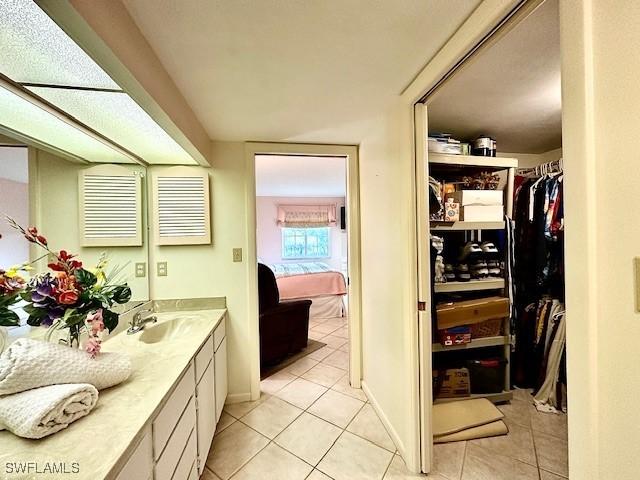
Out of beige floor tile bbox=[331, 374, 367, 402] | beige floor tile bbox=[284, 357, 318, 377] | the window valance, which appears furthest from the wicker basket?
the window valance

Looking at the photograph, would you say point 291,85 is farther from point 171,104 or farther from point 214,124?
point 214,124

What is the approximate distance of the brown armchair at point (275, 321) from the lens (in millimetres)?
2641

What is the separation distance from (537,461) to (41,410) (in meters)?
2.38

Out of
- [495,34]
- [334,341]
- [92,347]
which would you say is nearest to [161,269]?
[92,347]

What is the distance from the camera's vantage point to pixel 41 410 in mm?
719

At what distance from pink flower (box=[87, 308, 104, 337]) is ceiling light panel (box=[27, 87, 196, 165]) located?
91 centimetres

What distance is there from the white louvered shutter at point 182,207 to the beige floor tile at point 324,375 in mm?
1627

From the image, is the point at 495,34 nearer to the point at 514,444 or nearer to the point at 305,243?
the point at 514,444

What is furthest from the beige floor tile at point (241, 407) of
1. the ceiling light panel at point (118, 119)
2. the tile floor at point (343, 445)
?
the ceiling light panel at point (118, 119)

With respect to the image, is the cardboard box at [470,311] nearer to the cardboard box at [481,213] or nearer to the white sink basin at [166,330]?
the cardboard box at [481,213]

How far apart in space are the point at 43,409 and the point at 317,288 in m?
3.65

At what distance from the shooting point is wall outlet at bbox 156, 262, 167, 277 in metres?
2.05

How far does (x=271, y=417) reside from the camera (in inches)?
77.2

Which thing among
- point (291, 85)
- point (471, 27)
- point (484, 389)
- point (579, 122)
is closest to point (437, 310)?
point (484, 389)
